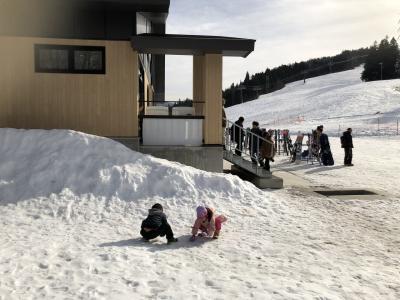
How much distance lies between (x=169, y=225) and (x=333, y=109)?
78909mm

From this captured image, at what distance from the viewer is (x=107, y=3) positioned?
12.2 meters

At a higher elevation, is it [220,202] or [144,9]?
[144,9]

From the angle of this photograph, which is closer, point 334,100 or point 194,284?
point 194,284

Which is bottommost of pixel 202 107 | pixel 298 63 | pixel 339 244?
pixel 339 244

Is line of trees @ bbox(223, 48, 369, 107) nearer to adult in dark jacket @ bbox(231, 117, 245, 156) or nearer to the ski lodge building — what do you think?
adult in dark jacket @ bbox(231, 117, 245, 156)

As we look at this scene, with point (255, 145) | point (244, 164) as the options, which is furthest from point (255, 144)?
point (244, 164)

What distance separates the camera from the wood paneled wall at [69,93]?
12.3 meters

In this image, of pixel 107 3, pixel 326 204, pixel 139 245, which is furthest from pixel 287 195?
pixel 107 3

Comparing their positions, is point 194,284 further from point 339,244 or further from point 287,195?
point 287,195

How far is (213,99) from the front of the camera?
12914mm

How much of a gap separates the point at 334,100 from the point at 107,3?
84.8 metres

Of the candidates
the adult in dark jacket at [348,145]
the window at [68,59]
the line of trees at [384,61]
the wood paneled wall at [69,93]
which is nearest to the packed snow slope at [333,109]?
the line of trees at [384,61]

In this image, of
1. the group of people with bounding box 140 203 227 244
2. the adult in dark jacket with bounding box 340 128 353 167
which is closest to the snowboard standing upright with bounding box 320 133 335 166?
the adult in dark jacket with bounding box 340 128 353 167

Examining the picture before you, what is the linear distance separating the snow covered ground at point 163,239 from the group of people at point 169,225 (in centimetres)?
18
